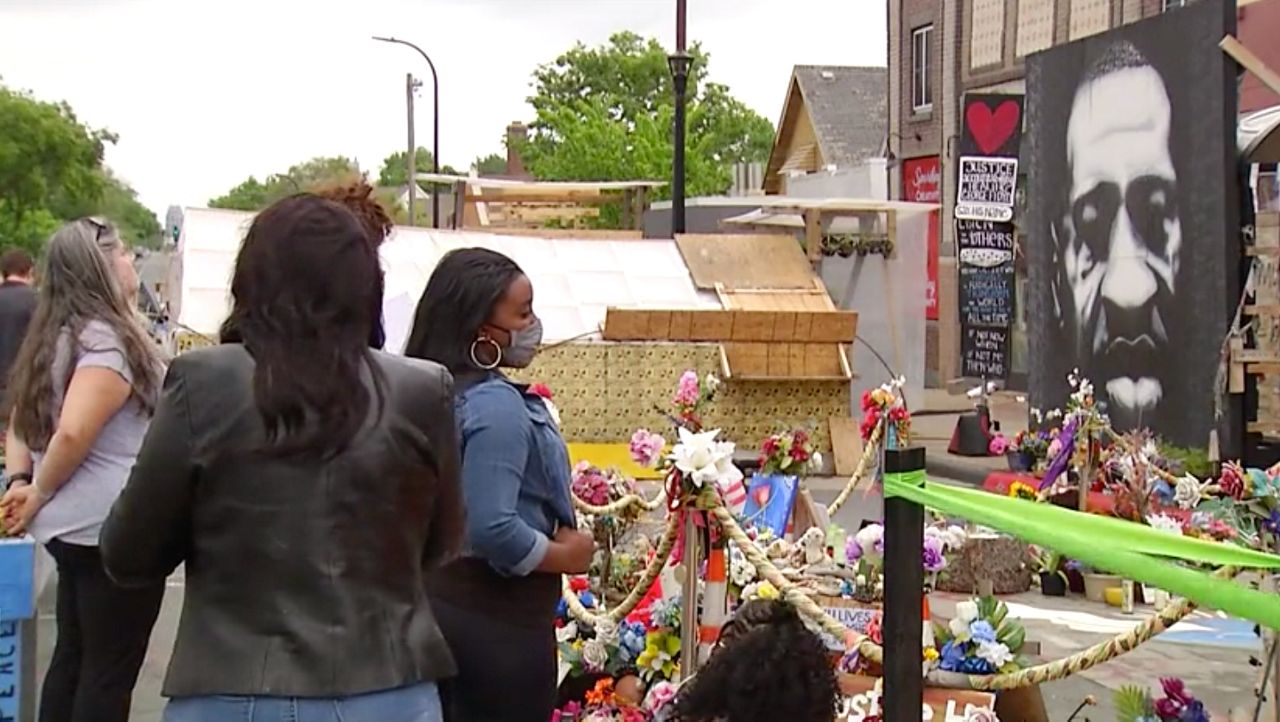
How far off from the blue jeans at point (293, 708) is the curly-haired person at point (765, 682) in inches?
48.9

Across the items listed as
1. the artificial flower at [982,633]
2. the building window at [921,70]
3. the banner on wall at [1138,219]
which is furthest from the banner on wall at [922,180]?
the artificial flower at [982,633]

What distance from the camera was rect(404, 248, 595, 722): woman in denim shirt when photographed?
3.32 metres

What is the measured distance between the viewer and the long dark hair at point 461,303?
11.4 feet

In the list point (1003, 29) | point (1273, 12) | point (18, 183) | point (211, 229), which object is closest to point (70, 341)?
point (211, 229)

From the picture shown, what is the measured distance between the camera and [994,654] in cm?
455

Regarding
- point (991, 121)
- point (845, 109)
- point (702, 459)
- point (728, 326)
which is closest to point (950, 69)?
point (845, 109)

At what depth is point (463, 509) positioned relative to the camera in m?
2.72

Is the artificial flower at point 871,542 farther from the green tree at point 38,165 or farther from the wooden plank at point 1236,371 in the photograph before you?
the green tree at point 38,165

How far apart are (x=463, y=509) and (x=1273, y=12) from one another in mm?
15291

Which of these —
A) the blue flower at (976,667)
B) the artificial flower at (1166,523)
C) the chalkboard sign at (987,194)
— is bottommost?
the blue flower at (976,667)

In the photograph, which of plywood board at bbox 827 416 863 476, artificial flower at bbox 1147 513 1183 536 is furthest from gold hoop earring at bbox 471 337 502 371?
plywood board at bbox 827 416 863 476

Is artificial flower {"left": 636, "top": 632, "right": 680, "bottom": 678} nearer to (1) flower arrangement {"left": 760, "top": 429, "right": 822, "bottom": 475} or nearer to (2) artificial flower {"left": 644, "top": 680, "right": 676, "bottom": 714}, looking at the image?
(2) artificial flower {"left": 644, "top": 680, "right": 676, "bottom": 714}

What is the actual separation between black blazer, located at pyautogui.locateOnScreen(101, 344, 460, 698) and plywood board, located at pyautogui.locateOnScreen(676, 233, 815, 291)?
1351cm

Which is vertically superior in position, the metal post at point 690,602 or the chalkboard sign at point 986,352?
the chalkboard sign at point 986,352
